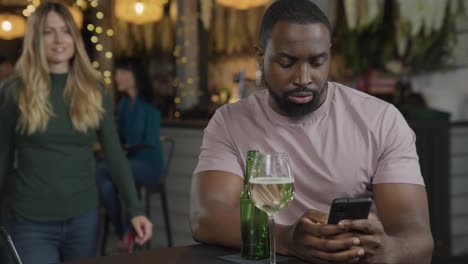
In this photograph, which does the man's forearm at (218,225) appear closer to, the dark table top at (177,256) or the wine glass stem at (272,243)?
the dark table top at (177,256)

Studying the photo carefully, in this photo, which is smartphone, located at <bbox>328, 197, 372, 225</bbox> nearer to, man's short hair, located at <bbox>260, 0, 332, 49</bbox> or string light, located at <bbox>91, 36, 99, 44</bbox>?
man's short hair, located at <bbox>260, 0, 332, 49</bbox>

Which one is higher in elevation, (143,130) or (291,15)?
(291,15)

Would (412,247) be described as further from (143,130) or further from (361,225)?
(143,130)

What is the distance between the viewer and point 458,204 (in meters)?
6.09

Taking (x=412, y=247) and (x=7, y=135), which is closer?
(x=412, y=247)

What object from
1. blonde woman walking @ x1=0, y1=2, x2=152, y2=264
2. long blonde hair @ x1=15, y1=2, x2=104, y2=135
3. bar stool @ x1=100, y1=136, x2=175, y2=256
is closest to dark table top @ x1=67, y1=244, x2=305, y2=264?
blonde woman walking @ x1=0, y1=2, x2=152, y2=264

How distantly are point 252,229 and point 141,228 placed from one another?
1.02m

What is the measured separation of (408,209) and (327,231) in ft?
0.98

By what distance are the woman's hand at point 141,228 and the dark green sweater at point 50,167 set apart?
49 mm

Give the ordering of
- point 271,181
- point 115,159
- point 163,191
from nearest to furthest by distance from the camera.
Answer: point 271,181 → point 115,159 → point 163,191

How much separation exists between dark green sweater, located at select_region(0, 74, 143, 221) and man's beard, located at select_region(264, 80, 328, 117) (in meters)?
1.03

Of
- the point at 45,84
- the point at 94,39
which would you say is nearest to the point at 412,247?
the point at 45,84

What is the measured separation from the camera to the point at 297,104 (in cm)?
211

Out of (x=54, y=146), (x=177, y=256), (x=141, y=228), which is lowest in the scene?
(x=141, y=228)
